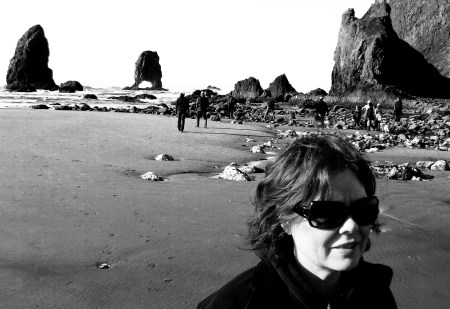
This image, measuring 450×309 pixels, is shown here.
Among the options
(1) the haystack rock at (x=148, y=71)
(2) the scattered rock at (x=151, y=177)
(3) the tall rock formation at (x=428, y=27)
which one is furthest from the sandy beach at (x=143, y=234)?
(1) the haystack rock at (x=148, y=71)

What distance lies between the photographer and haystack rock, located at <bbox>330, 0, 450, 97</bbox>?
171 feet

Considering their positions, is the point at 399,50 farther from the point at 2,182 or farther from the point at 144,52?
the point at 144,52

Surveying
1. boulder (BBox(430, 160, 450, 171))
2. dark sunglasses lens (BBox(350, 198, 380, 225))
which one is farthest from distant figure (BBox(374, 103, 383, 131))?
dark sunglasses lens (BBox(350, 198, 380, 225))

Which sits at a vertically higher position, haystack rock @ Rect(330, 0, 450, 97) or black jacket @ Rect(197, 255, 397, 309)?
haystack rock @ Rect(330, 0, 450, 97)

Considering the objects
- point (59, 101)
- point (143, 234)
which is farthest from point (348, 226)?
point (59, 101)

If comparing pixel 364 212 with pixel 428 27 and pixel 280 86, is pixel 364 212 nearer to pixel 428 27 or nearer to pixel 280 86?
pixel 280 86

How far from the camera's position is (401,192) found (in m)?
7.21

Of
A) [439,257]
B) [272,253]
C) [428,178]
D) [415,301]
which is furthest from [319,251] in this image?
[428,178]

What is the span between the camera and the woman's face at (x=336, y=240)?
189 centimetres

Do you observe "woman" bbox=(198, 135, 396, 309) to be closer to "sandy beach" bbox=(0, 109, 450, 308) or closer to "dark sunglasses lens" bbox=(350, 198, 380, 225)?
"dark sunglasses lens" bbox=(350, 198, 380, 225)

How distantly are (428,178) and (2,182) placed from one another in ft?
24.0

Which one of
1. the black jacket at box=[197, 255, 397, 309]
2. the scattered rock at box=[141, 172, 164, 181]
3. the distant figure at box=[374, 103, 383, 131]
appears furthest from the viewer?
the distant figure at box=[374, 103, 383, 131]

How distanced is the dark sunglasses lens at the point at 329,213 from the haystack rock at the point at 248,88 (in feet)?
226

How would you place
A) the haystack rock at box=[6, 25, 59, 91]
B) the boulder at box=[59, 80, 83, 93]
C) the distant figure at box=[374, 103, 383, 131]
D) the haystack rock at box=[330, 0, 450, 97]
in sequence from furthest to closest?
the haystack rock at box=[6, 25, 59, 91], the boulder at box=[59, 80, 83, 93], the haystack rock at box=[330, 0, 450, 97], the distant figure at box=[374, 103, 383, 131]
